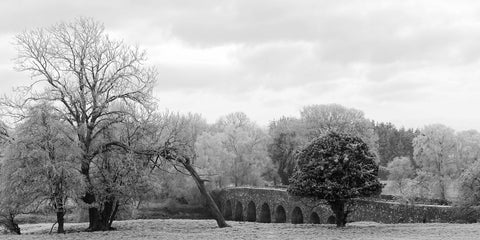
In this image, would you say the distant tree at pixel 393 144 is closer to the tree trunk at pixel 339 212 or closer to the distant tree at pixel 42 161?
the tree trunk at pixel 339 212

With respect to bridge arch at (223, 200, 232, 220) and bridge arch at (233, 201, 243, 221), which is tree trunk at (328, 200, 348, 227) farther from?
bridge arch at (223, 200, 232, 220)

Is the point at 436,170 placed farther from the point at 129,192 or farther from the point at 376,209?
the point at 129,192

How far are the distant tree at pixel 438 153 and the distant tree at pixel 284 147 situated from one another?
2827 cm

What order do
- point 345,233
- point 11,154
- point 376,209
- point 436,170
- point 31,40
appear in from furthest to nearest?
point 436,170 < point 376,209 < point 31,40 < point 11,154 < point 345,233

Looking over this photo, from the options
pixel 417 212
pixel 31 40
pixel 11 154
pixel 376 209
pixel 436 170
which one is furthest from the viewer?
pixel 436 170

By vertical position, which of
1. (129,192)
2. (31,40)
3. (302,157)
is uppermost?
(31,40)

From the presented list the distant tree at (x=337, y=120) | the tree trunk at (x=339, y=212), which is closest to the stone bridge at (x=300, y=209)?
the tree trunk at (x=339, y=212)

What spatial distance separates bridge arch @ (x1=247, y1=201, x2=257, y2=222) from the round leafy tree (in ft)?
142

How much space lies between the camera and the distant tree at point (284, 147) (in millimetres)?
92250

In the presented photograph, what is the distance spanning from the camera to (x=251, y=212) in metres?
77.0

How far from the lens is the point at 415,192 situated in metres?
47.6

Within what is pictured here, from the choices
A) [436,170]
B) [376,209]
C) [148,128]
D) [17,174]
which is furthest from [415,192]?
[17,174]

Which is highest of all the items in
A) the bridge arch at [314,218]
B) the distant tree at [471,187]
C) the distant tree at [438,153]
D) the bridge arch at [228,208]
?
the distant tree at [438,153]

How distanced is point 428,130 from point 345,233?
43025 millimetres
